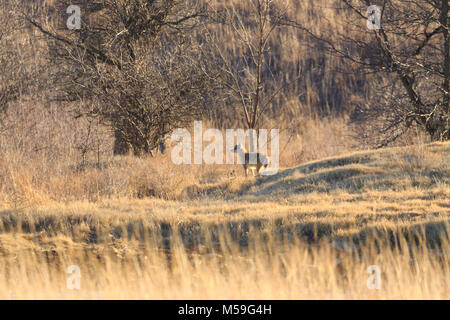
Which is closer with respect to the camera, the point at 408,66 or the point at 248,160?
the point at 248,160

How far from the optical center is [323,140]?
20.2 meters

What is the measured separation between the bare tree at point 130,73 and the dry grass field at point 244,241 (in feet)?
15.5

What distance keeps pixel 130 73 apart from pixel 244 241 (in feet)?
29.0

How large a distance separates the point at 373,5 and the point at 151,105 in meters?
6.57

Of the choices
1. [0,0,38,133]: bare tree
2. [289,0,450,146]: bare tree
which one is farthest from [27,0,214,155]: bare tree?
[289,0,450,146]: bare tree

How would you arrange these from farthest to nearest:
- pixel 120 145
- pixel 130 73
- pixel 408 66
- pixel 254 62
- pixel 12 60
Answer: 1. pixel 254 62
2. pixel 120 145
3. pixel 12 60
4. pixel 130 73
5. pixel 408 66

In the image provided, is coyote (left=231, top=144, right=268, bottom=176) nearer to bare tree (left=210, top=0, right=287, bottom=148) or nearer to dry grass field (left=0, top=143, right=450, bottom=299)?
bare tree (left=210, top=0, right=287, bottom=148)

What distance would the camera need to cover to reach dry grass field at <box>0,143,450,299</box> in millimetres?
5523

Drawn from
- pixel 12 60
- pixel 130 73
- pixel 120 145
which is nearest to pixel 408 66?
pixel 130 73

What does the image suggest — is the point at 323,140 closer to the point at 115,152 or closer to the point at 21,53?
the point at 115,152

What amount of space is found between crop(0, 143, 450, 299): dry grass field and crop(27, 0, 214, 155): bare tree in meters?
4.72

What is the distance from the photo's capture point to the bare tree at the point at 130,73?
49.4ft

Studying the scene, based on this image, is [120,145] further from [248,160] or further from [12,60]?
[248,160]

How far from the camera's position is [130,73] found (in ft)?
49.5
